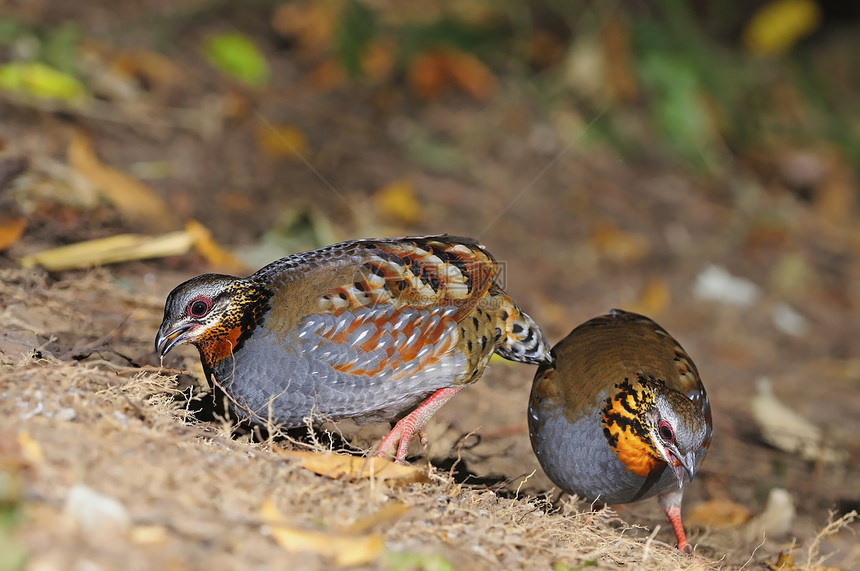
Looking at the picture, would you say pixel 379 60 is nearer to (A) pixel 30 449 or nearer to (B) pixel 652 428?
(B) pixel 652 428

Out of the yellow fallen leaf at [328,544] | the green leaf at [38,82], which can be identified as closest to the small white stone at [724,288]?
the green leaf at [38,82]

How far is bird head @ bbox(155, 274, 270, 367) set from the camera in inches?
137

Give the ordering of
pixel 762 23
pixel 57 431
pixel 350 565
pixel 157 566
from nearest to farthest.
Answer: pixel 157 566, pixel 350 565, pixel 57 431, pixel 762 23

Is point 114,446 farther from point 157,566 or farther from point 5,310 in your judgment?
point 5,310

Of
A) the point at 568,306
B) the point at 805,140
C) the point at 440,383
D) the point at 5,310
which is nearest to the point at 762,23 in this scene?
the point at 805,140

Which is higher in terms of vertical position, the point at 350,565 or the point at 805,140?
the point at 805,140

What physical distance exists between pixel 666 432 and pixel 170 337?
80.0 inches

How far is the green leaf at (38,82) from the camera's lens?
639cm

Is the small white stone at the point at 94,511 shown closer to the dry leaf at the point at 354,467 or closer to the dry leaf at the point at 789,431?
the dry leaf at the point at 354,467

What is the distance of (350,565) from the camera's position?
8.22 ft

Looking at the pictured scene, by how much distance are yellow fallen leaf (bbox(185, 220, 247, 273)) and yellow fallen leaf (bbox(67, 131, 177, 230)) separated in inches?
21.6

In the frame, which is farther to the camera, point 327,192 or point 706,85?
point 706,85

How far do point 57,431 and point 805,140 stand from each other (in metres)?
8.78

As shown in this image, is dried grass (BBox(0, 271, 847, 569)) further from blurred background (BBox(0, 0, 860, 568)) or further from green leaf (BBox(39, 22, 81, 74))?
green leaf (BBox(39, 22, 81, 74))
